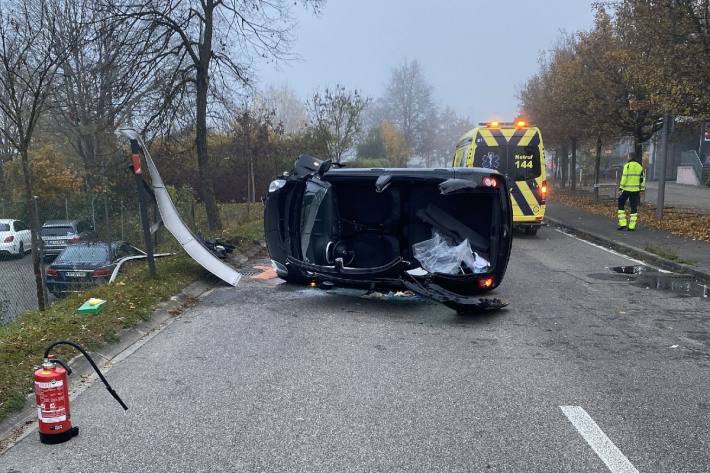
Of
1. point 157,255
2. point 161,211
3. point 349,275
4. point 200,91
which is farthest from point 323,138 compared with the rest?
point 349,275

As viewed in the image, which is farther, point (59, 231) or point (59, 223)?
point (59, 231)

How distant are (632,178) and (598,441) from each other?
12451 mm

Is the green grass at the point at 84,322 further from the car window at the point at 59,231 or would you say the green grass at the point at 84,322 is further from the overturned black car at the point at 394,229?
the car window at the point at 59,231

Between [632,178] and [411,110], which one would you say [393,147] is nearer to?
[411,110]

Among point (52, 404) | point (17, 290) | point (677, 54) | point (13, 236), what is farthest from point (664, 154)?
point (13, 236)

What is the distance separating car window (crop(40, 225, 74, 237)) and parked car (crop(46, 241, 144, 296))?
3.24m

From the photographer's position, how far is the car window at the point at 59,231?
14.7 metres

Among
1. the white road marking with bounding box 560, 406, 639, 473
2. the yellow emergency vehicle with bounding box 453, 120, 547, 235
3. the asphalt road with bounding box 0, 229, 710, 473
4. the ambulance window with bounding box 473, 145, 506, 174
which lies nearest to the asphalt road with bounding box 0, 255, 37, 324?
the asphalt road with bounding box 0, 229, 710, 473

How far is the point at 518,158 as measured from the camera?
45.3 feet

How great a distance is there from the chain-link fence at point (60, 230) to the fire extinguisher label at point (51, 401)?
6972mm

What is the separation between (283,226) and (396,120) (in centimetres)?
6691

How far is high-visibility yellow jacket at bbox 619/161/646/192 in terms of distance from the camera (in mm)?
14484

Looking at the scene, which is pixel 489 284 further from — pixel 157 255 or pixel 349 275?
pixel 157 255

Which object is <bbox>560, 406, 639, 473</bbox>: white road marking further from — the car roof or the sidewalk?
the car roof
